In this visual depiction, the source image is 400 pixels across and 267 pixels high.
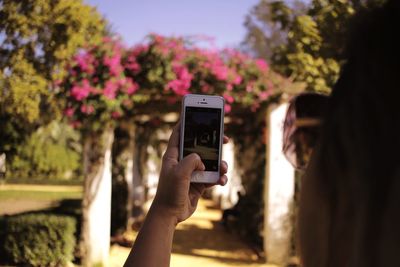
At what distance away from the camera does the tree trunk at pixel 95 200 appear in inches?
292

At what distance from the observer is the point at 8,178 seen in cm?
433

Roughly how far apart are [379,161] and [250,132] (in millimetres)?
9778

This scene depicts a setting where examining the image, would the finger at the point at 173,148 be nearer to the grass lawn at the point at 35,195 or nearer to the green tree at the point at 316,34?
the green tree at the point at 316,34

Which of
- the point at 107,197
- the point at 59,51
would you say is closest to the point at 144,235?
the point at 59,51

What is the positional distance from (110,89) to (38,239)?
263cm

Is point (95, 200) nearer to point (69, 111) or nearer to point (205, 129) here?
point (69, 111)

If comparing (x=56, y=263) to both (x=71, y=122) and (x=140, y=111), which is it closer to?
(x=71, y=122)

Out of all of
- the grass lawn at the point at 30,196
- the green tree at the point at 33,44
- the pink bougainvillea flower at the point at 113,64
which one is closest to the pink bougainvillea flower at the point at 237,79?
the pink bougainvillea flower at the point at 113,64

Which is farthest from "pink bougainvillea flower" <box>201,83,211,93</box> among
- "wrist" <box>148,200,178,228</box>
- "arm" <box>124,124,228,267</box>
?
"wrist" <box>148,200,178,228</box>

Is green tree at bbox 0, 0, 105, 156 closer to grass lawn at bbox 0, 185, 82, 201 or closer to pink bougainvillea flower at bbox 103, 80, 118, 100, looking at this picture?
grass lawn at bbox 0, 185, 82, 201

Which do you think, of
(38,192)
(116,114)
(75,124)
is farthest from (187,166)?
(75,124)

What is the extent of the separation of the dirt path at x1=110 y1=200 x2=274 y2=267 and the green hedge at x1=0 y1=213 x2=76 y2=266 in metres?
1.04

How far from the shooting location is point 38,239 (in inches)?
272

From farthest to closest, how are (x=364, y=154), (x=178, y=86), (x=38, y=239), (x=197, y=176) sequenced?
(x=178, y=86), (x=38, y=239), (x=197, y=176), (x=364, y=154)
